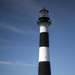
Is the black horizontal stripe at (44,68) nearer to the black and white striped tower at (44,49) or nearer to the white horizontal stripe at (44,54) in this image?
the black and white striped tower at (44,49)

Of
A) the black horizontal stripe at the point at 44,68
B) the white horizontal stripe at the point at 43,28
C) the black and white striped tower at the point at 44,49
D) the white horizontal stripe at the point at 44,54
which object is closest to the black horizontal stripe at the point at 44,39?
the black and white striped tower at the point at 44,49

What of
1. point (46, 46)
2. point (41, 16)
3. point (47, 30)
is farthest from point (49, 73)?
point (41, 16)

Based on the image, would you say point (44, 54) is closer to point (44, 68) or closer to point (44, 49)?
point (44, 49)

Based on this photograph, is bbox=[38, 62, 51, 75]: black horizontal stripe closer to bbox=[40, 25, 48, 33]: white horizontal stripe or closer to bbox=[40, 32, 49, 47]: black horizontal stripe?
bbox=[40, 32, 49, 47]: black horizontal stripe

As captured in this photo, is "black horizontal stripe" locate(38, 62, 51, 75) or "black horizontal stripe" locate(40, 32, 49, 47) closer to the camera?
"black horizontal stripe" locate(38, 62, 51, 75)

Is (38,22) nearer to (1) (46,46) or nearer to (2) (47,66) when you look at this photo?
(1) (46,46)

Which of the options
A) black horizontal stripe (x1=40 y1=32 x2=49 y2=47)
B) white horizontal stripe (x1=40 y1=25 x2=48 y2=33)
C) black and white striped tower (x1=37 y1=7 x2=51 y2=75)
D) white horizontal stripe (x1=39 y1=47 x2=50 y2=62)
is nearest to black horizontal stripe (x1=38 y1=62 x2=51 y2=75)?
black and white striped tower (x1=37 y1=7 x2=51 y2=75)

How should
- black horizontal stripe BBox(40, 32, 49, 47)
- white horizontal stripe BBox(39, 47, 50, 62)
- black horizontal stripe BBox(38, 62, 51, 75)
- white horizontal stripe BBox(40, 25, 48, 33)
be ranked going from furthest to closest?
white horizontal stripe BBox(40, 25, 48, 33)
black horizontal stripe BBox(40, 32, 49, 47)
white horizontal stripe BBox(39, 47, 50, 62)
black horizontal stripe BBox(38, 62, 51, 75)

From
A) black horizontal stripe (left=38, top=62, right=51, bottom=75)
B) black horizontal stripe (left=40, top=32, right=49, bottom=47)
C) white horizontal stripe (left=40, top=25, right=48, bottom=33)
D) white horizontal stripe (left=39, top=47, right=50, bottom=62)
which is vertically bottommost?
black horizontal stripe (left=38, top=62, right=51, bottom=75)

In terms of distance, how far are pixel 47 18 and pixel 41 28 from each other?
1771 millimetres

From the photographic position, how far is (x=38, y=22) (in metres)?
36.2

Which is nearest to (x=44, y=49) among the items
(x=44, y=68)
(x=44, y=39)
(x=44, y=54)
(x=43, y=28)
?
(x=44, y=54)

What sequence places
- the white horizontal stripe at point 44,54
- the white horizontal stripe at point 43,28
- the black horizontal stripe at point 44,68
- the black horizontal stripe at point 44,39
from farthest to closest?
the white horizontal stripe at point 43,28, the black horizontal stripe at point 44,39, the white horizontal stripe at point 44,54, the black horizontal stripe at point 44,68

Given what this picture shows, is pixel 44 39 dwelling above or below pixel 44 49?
above
